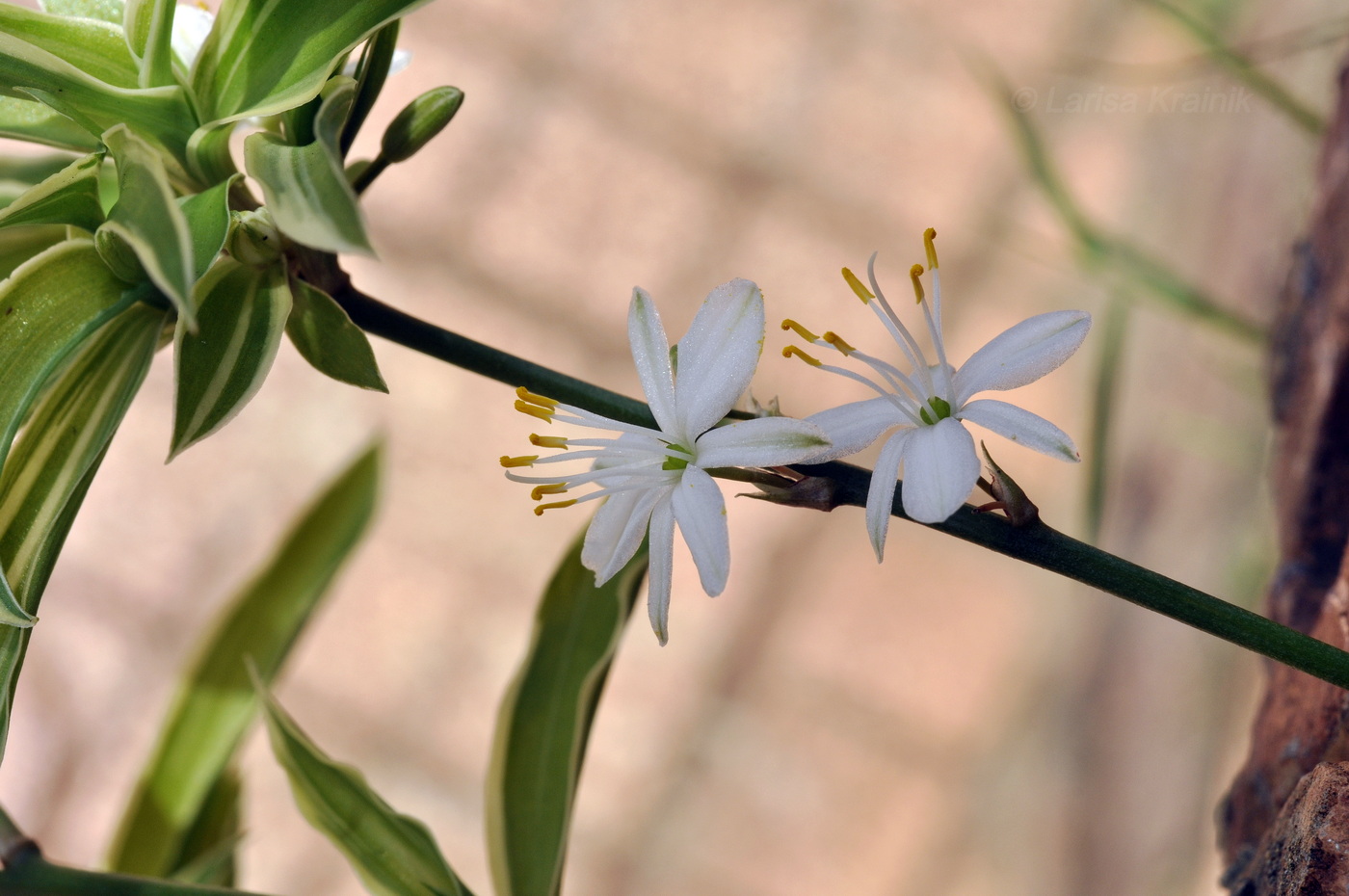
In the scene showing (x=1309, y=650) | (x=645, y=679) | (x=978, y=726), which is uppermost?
(x=1309, y=650)

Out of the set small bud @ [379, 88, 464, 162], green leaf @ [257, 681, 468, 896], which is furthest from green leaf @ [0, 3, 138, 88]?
green leaf @ [257, 681, 468, 896]

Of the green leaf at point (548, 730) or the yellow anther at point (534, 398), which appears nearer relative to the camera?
the yellow anther at point (534, 398)

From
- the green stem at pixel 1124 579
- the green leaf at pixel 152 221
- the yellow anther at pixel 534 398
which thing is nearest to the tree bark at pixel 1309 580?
the green stem at pixel 1124 579

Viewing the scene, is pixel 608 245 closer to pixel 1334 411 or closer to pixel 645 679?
pixel 645 679

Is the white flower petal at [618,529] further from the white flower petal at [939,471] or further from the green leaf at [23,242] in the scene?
the green leaf at [23,242]

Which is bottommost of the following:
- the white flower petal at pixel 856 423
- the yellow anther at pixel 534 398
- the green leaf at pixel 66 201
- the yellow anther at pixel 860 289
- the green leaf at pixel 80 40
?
the green leaf at pixel 66 201

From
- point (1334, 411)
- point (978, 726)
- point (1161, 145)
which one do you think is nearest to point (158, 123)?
point (1334, 411)

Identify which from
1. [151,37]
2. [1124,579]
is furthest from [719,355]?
[151,37]
